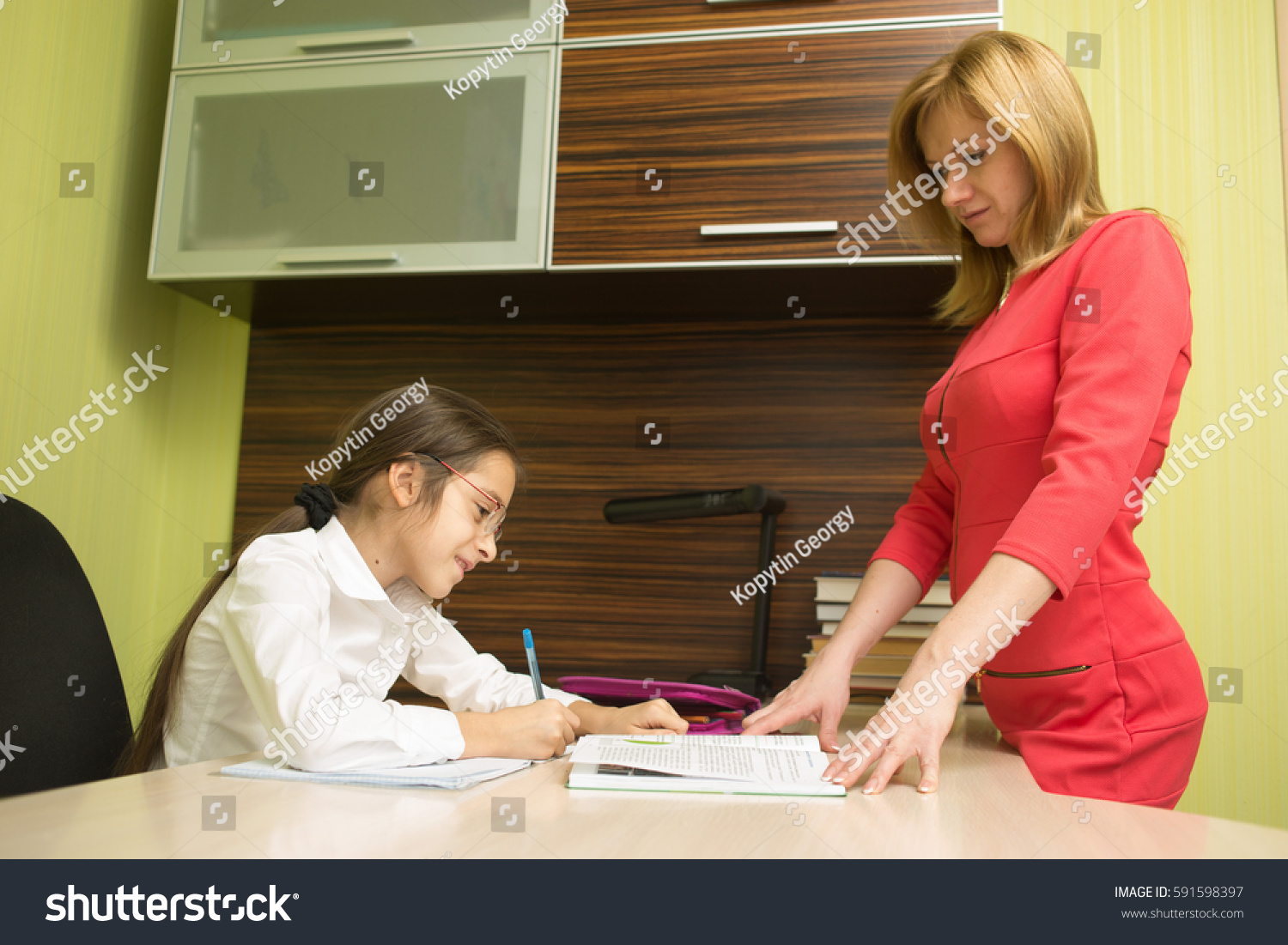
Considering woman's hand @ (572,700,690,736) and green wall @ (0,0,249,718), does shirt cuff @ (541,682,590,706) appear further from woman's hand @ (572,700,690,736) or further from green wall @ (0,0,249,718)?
green wall @ (0,0,249,718)

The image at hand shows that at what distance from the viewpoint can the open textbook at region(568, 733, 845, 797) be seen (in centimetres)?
68

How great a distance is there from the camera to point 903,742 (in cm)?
72

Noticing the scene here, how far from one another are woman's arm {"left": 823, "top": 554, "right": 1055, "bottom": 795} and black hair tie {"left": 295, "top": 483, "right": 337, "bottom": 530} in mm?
726

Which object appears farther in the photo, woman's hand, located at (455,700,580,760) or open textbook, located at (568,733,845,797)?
woman's hand, located at (455,700,580,760)

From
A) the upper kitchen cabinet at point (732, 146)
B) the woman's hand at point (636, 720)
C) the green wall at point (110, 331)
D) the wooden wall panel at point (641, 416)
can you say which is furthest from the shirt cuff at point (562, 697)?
the green wall at point (110, 331)

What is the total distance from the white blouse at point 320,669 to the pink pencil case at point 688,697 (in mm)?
106

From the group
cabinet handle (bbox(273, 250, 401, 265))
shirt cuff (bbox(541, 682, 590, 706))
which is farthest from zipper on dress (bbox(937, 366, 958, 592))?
cabinet handle (bbox(273, 250, 401, 265))

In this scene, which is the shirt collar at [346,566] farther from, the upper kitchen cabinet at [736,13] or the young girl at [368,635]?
the upper kitchen cabinet at [736,13]

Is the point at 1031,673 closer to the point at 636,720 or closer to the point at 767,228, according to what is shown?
the point at 636,720

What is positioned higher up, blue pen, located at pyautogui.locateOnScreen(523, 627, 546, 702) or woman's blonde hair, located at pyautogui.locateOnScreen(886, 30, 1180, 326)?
woman's blonde hair, located at pyautogui.locateOnScreen(886, 30, 1180, 326)

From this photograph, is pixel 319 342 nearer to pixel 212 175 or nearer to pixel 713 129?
pixel 212 175

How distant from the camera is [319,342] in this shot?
6.21ft

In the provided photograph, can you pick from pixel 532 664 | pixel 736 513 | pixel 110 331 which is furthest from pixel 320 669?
pixel 110 331
